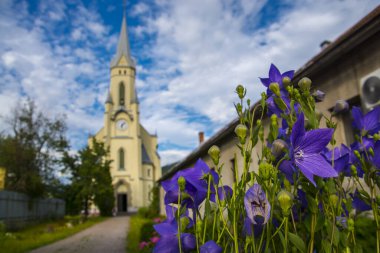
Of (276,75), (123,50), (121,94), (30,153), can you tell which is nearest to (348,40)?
(276,75)

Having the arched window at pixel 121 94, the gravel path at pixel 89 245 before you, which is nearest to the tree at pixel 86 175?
the gravel path at pixel 89 245

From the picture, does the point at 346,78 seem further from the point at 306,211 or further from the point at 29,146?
the point at 29,146

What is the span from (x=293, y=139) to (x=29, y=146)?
93.8ft

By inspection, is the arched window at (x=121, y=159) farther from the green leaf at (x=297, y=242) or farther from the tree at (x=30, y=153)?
the green leaf at (x=297, y=242)

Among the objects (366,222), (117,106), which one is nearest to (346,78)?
(366,222)

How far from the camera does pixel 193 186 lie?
0.96 m

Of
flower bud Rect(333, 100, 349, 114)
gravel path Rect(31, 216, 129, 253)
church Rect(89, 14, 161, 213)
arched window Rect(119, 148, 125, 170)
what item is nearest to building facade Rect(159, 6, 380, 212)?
flower bud Rect(333, 100, 349, 114)

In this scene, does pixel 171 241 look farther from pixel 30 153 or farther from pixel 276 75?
pixel 30 153

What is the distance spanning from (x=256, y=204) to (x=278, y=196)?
0.18 feet

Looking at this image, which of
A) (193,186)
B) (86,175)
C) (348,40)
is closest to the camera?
(193,186)

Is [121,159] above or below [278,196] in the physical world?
above

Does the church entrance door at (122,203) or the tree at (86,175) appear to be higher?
the tree at (86,175)

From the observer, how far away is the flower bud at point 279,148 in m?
0.83

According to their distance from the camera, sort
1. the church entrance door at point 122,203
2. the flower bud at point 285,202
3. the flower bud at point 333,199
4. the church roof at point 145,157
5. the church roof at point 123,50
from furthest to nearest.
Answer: the church roof at point 123,50
the church roof at point 145,157
the church entrance door at point 122,203
the flower bud at point 333,199
the flower bud at point 285,202
